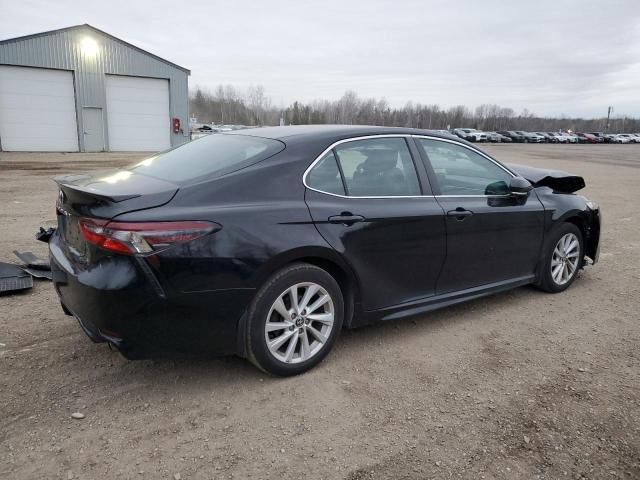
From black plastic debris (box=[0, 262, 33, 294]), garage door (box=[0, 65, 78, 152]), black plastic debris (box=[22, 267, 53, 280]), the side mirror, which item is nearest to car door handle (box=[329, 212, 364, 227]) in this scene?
the side mirror

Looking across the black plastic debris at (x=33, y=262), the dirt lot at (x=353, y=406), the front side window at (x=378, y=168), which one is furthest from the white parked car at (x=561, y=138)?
the black plastic debris at (x=33, y=262)

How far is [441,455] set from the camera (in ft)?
8.51

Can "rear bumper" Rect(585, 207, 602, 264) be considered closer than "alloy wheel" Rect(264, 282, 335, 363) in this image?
No

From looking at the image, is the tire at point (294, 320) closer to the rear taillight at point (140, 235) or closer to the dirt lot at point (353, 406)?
the dirt lot at point (353, 406)

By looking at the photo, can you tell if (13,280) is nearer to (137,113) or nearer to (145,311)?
(145,311)

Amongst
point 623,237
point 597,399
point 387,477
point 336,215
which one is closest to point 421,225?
point 336,215

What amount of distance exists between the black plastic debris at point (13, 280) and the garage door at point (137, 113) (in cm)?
2542

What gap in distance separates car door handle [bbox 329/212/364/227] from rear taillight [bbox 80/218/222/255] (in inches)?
35.4

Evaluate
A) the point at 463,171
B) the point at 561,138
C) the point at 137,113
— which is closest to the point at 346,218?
the point at 463,171

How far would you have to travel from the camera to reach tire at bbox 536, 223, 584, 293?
4836 mm

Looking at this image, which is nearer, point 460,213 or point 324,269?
point 324,269

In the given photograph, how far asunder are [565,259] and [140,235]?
163 inches

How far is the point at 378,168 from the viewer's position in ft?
12.2

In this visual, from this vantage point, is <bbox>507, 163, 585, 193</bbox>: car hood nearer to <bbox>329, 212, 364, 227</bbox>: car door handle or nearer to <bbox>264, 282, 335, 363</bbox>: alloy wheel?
<bbox>329, 212, 364, 227</bbox>: car door handle
